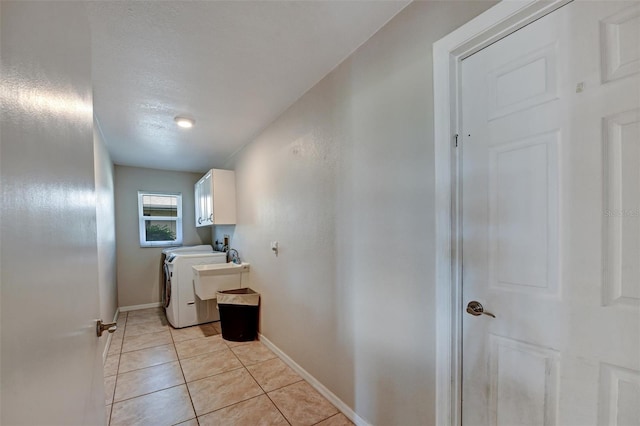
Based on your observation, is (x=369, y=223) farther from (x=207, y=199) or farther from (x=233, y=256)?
(x=207, y=199)

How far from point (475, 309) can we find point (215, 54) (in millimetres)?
2007

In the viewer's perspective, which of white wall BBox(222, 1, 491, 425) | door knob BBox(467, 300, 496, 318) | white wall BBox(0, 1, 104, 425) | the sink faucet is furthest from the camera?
the sink faucet

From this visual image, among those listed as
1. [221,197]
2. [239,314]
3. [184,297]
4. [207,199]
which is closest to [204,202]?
[207,199]

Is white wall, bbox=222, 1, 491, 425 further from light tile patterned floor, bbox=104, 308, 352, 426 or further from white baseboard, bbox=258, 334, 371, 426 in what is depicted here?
light tile patterned floor, bbox=104, 308, 352, 426

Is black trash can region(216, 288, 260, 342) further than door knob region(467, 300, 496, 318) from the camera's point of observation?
Yes

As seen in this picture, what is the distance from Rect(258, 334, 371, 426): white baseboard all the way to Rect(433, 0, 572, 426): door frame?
28.7 inches

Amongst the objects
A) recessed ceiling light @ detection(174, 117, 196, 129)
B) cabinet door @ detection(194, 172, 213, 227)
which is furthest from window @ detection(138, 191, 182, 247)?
recessed ceiling light @ detection(174, 117, 196, 129)

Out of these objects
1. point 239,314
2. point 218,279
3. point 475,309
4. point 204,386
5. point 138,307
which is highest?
point 475,309

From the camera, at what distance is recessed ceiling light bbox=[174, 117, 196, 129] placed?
8.85 ft

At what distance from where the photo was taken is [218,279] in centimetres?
337

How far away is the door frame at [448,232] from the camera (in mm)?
1203

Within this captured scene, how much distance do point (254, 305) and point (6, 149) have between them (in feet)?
9.61

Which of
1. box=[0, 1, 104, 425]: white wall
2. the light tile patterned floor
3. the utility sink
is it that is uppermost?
box=[0, 1, 104, 425]: white wall

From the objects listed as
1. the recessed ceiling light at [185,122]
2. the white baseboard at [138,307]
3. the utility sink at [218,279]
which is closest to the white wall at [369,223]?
the recessed ceiling light at [185,122]
